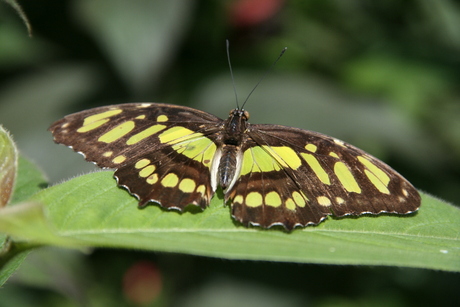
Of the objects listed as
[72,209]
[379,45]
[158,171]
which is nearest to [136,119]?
[158,171]

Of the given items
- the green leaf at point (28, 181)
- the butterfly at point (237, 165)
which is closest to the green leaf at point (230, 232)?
the butterfly at point (237, 165)

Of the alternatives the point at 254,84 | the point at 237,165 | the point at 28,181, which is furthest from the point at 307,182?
the point at 254,84

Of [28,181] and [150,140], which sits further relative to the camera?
[150,140]

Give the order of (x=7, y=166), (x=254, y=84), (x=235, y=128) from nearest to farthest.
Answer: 1. (x=7, y=166)
2. (x=235, y=128)
3. (x=254, y=84)

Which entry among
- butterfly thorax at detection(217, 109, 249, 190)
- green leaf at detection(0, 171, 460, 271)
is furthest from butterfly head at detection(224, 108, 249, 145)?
green leaf at detection(0, 171, 460, 271)

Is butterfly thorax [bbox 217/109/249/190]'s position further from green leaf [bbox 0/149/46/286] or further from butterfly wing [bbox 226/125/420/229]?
green leaf [bbox 0/149/46/286]

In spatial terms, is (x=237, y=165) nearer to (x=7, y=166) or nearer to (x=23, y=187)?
(x=23, y=187)
